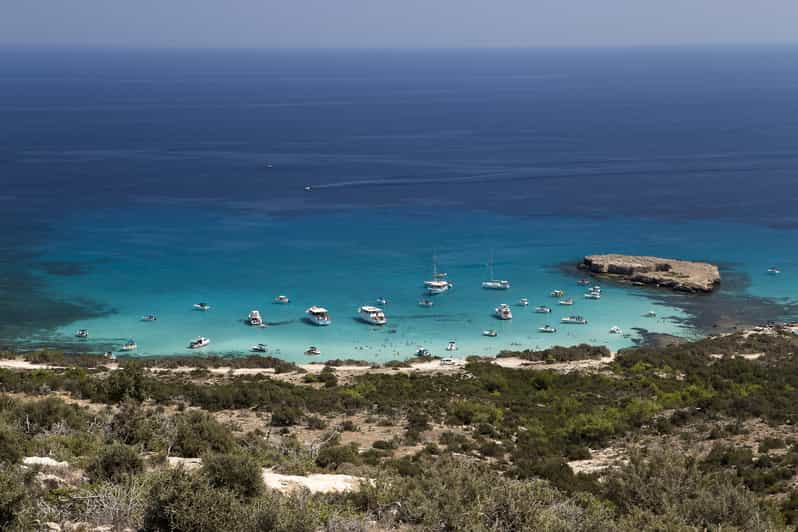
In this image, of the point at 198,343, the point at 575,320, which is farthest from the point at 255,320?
the point at 575,320

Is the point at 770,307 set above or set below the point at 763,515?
below

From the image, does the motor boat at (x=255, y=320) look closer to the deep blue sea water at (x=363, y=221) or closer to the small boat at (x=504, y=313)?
the deep blue sea water at (x=363, y=221)

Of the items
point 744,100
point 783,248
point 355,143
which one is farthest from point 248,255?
point 744,100

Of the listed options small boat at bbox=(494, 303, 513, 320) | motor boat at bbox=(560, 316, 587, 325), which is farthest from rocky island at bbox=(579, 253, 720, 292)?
small boat at bbox=(494, 303, 513, 320)

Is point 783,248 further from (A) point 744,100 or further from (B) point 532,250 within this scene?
(A) point 744,100

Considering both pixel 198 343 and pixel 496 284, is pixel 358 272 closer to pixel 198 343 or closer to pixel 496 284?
pixel 496 284

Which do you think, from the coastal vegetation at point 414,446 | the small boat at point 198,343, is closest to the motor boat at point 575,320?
the coastal vegetation at point 414,446

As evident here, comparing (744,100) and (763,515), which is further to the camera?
(744,100)
